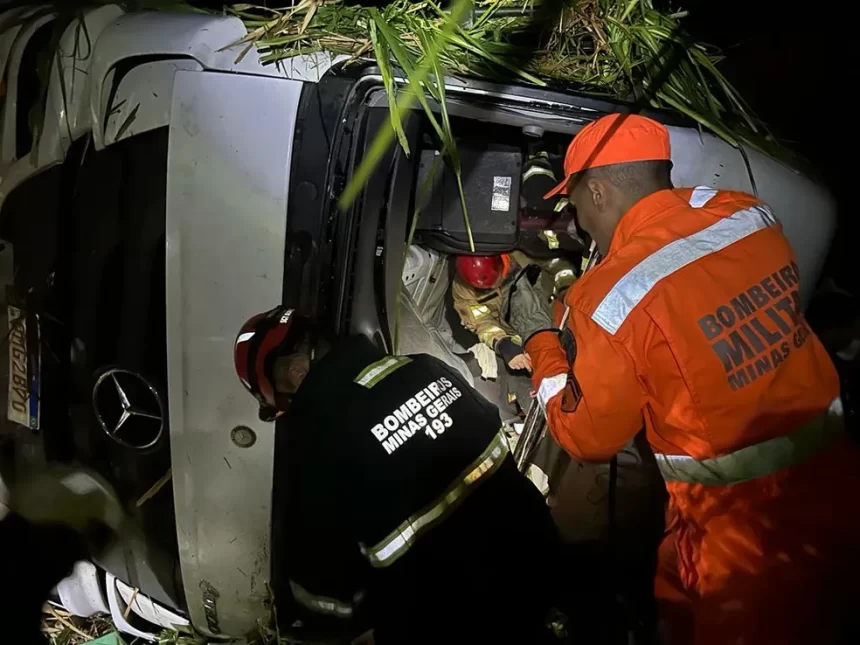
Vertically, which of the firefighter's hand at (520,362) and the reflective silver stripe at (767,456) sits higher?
the reflective silver stripe at (767,456)

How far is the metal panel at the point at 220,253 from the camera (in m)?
1.86

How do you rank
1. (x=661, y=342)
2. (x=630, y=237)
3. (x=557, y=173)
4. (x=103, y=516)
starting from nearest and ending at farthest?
(x=661, y=342) < (x=630, y=237) < (x=103, y=516) < (x=557, y=173)

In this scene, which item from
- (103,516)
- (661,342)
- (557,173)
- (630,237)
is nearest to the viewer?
(661,342)

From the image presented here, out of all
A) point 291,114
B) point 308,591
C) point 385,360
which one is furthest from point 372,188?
point 308,591

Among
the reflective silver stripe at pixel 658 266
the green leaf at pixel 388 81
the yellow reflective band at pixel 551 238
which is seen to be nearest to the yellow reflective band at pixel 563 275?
the yellow reflective band at pixel 551 238

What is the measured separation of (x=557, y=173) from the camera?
2.46m

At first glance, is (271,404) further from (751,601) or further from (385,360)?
(751,601)

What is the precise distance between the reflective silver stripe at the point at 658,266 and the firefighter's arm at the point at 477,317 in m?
0.80

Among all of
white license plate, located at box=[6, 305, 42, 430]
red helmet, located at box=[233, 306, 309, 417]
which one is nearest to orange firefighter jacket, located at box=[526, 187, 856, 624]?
red helmet, located at box=[233, 306, 309, 417]

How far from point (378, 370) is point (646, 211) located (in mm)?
816

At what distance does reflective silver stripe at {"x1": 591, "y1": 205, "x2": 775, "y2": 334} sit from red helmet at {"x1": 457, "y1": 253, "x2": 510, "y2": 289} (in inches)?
29.6

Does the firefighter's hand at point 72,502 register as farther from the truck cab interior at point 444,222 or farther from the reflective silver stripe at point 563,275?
the reflective silver stripe at point 563,275

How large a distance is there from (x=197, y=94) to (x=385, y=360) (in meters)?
0.82

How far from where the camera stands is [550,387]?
85.4 inches
